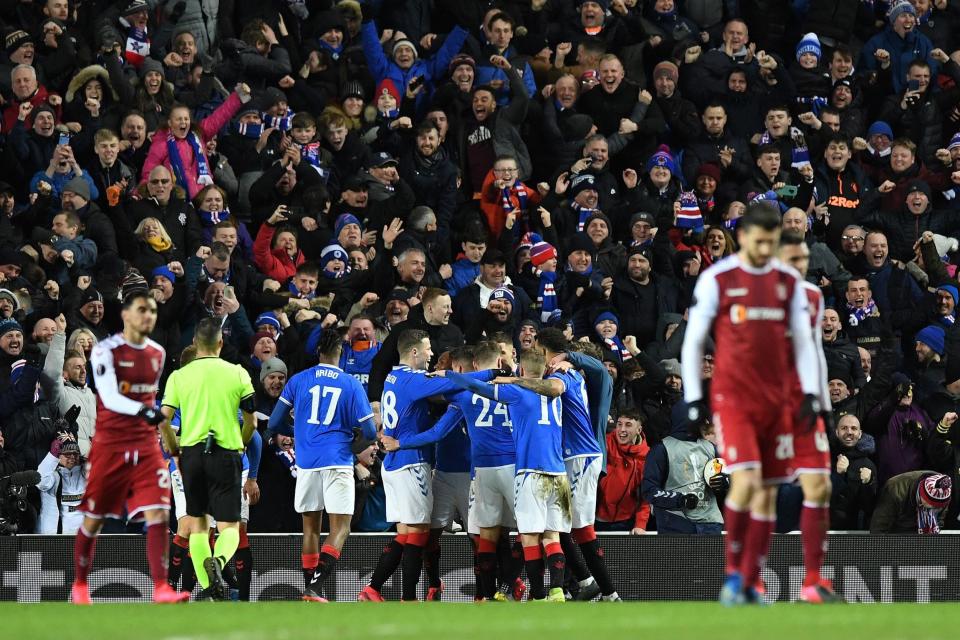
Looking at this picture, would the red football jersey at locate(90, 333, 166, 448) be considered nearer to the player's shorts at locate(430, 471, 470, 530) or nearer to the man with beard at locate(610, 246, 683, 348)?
the player's shorts at locate(430, 471, 470, 530)

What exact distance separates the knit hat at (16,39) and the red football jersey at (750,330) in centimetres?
1123

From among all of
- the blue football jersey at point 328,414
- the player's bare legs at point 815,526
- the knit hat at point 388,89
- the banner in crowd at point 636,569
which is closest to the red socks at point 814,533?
the player's bare legs at point 815,526

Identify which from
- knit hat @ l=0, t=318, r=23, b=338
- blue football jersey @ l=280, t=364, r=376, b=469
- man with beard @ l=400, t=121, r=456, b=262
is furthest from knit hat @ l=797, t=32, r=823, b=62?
knit hat @ l=0, t=318, r=23, b=338

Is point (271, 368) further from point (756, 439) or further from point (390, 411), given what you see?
point (756, 439)

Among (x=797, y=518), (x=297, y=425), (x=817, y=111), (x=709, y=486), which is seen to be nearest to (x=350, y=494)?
(x=297, y=425)

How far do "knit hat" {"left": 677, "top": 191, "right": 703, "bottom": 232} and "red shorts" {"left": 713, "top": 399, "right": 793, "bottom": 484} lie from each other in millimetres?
9963

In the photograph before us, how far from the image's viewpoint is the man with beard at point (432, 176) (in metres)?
19.2

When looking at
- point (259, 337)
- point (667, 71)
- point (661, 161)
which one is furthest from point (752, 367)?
point (667, 71)

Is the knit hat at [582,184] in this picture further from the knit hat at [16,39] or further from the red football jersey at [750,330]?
the red football jersey at [750,330]

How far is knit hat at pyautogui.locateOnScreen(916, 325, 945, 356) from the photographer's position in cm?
1823

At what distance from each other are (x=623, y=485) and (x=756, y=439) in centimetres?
644

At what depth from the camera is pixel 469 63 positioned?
2025 centimetres

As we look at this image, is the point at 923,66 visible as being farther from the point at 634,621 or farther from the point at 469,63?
the point at 634,621

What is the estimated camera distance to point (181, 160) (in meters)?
18.2
